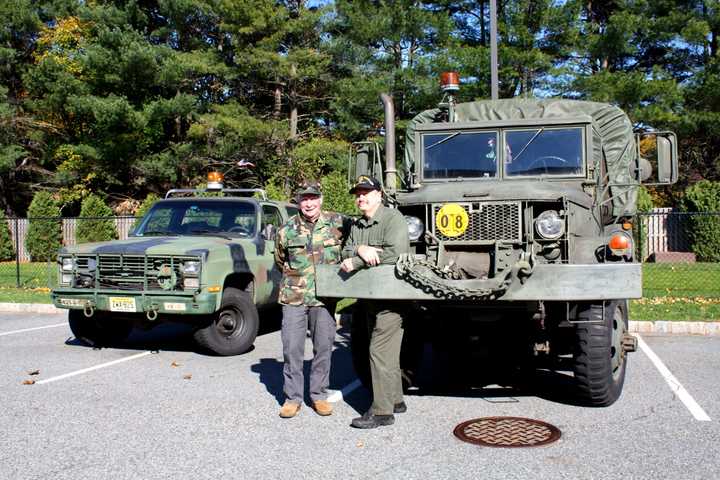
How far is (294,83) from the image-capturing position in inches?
1233

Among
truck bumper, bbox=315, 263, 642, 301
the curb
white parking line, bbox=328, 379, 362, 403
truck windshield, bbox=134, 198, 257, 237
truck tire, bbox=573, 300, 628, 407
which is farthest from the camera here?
the curb

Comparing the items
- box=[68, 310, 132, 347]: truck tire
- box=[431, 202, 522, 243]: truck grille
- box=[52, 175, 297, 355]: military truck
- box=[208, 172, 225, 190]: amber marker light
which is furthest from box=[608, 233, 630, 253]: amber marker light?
box=[68, 310, 132, 347]: truck tire

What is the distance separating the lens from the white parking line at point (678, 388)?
231 inches

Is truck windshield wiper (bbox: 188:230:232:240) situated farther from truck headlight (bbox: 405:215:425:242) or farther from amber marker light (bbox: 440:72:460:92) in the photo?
truck headlight (bbox: 405:215:425:242)

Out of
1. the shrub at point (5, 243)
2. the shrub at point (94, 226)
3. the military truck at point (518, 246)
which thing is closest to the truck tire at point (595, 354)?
the military truck at point (518, 246)

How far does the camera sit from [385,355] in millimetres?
5543

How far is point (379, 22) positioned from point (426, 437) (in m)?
25.9

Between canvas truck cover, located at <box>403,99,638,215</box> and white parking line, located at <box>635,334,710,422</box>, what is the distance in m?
1.68

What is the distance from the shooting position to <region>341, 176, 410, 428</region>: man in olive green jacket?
5.54 meters

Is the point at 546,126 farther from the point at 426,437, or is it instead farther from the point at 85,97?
the point at 85,97

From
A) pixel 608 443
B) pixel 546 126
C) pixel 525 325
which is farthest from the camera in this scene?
pixel 546 126

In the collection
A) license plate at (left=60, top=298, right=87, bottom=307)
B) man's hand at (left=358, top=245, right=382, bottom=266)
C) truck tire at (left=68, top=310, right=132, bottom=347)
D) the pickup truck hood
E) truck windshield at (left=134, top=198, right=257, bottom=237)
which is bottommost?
truck tire at (left=68, top=310, right=132, bottom=347)

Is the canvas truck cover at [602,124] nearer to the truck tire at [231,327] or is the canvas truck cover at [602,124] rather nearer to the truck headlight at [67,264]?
the truck tire at [231,327]

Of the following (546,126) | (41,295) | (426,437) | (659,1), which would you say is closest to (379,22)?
(659,1)
